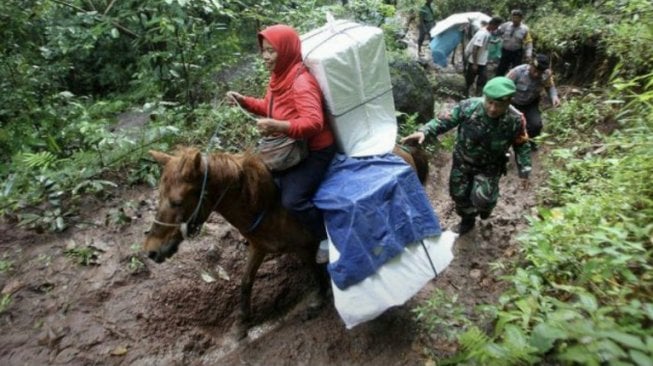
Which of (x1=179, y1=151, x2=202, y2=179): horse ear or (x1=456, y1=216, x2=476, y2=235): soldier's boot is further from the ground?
(x1=179, y1=151, x2=202, y2=179): horse ear

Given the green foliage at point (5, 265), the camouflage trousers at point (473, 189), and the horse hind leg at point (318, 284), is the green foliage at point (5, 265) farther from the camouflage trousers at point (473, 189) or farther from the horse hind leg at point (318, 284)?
the camouflage trousers at point (473, 189)

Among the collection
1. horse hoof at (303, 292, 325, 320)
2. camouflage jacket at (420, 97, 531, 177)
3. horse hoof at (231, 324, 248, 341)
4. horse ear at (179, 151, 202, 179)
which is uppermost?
horse ear at (179, 151, 202, 179)

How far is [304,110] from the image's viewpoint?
333 centimetres

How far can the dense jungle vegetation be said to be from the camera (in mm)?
2365

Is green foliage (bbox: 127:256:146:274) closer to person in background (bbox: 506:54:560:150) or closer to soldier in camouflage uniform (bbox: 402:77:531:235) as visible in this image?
soldier in camouflage uniform (bbox: 402:77:531:235)

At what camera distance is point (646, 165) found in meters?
3.18

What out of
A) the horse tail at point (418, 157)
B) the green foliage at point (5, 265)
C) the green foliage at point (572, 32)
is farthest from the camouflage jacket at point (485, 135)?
the green foliage at point (572, 32)

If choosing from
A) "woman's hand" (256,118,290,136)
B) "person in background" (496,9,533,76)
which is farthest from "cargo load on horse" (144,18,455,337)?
"person in background" (496,9,533,76)

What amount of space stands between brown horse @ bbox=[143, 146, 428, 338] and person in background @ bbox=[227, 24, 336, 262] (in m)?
0.20

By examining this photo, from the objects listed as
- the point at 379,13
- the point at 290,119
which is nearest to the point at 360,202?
the point at 290,119

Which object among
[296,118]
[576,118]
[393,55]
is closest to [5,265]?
[296,118]

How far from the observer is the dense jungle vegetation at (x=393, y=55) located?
237 cm

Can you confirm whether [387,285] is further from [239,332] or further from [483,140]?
[483,140]

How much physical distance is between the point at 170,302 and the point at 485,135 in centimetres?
374
